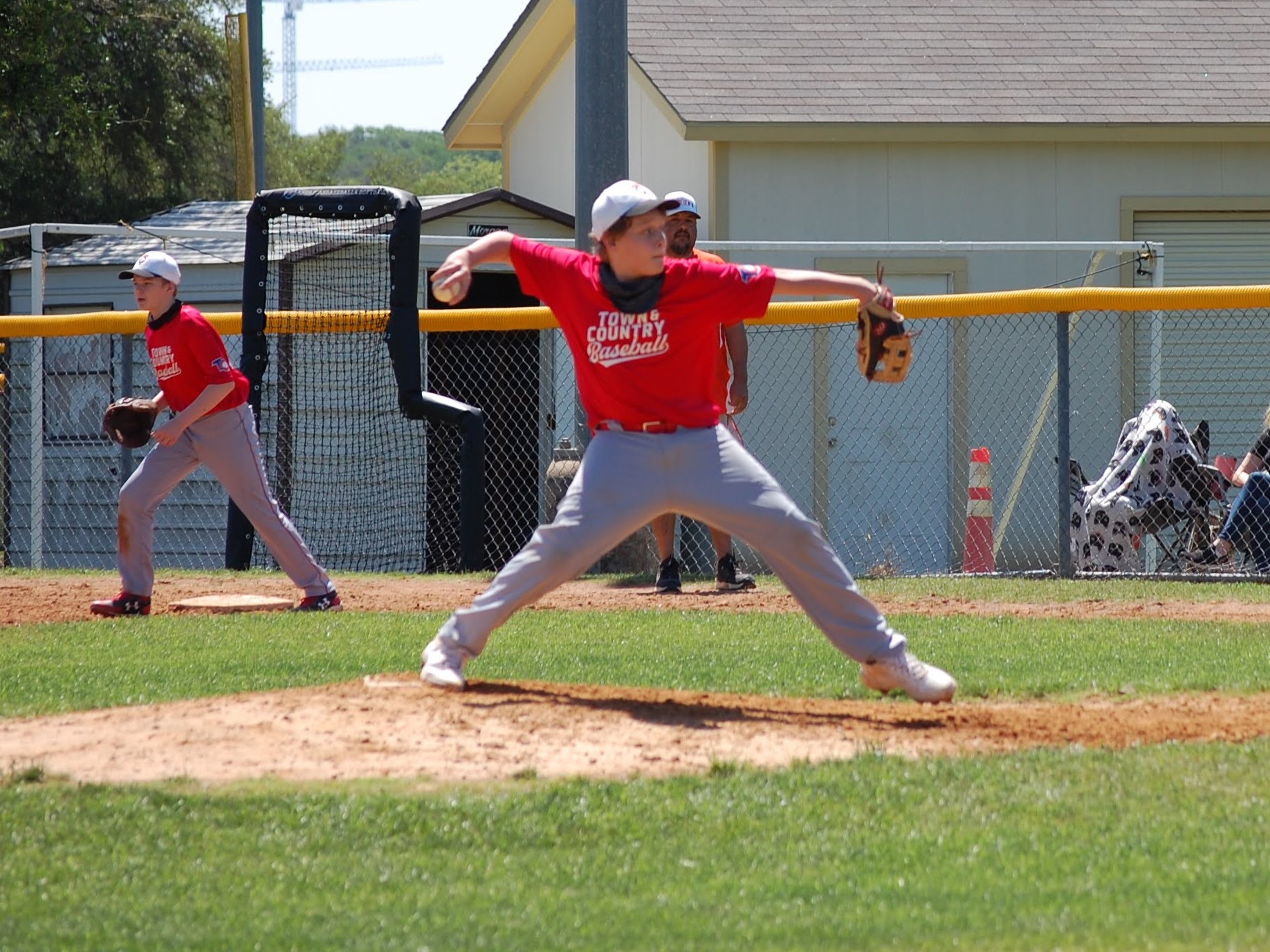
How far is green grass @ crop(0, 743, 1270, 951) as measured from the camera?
405 cm

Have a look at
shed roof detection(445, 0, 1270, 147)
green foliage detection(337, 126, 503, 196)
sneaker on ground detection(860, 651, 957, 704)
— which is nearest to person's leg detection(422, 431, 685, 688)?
sneaker on ground detection(860, 651, 957, 704)

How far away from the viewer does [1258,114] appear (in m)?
16.3

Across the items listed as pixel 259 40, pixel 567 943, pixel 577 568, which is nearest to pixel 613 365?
pixel 577 568

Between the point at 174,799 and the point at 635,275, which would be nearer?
the point at 174,799

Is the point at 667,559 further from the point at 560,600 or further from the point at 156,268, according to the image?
the point at 156,268

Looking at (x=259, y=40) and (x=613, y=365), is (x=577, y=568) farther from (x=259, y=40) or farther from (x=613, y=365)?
(x=259, y=40)

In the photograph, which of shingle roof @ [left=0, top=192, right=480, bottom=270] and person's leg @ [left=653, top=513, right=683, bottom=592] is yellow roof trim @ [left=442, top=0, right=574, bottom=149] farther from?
person's leg @ [left=653, top=513, right=683, bottom=592]

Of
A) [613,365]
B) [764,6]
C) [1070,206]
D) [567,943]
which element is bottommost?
[567,943]

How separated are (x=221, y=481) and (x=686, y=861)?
5918mm

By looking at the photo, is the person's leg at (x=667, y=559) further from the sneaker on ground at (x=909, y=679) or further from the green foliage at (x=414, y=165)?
the green foliage at (x=414, y=165)

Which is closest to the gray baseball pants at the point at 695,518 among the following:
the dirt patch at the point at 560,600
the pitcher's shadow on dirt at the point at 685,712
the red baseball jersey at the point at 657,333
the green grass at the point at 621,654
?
the red baseball jersey at the point at 657,333

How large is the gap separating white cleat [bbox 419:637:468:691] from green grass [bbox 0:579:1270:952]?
1172mm

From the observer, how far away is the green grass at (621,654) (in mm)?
7289

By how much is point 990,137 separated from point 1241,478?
16.5ft
